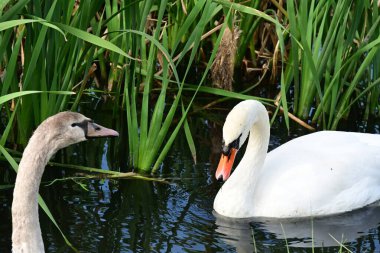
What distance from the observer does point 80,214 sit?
665 centimetres

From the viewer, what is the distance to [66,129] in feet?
15.4

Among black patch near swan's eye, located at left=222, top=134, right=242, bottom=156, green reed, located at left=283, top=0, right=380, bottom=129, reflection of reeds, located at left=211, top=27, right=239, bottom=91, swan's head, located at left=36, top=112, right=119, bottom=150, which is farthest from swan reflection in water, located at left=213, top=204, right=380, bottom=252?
swan's head, located at left=36, top=112, right=119, bottom=150

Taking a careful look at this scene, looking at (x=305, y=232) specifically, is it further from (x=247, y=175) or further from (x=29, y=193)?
(x=29, y=193)

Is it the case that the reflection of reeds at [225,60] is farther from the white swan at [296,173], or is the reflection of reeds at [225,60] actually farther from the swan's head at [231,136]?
the swan's head at [231,136]

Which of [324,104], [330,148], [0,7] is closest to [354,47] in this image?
[324,104]

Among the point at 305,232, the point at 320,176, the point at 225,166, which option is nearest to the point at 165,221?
the point at 225,166


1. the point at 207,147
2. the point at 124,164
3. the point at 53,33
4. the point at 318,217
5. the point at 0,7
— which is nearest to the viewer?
the point at 0,7

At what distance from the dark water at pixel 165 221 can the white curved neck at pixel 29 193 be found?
1.46 meters

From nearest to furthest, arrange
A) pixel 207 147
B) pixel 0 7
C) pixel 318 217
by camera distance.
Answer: pixel 0 7
pixel 318 217
pixel 207 147

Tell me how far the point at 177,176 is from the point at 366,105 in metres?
2.09

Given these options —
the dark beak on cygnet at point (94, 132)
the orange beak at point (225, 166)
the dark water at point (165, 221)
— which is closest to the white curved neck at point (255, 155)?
the dark water at point (165, 221)

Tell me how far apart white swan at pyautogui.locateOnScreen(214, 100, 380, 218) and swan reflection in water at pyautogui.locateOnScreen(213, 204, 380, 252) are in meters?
0.09

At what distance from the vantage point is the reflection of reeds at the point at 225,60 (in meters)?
7.70

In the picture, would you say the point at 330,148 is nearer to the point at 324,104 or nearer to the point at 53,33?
the point at 324,104
